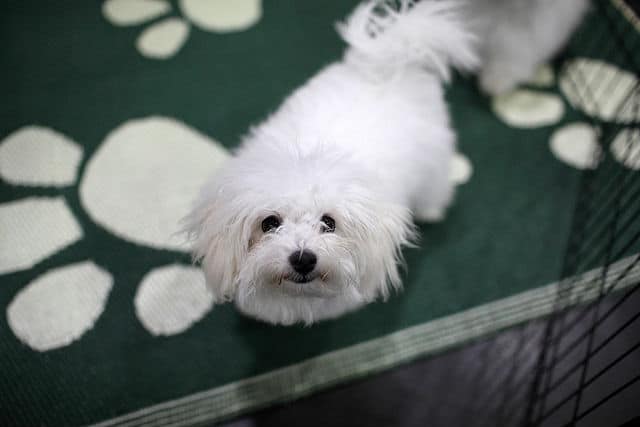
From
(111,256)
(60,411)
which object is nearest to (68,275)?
(111,256)

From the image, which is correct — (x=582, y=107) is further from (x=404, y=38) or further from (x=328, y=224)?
(x=328, y=224)

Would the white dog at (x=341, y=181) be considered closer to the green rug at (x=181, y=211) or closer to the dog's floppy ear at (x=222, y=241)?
the dog's floppy ear at (x=222, y=241)

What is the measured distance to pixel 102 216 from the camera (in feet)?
4.46

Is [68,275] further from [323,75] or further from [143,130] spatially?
[323,75]

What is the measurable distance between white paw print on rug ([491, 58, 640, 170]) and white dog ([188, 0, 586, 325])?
513 millimetres

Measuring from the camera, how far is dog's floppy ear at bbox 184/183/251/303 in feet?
2.79

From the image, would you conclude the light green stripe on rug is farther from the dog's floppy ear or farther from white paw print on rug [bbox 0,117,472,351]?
the dog's floppy ear

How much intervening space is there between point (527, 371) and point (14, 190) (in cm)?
157

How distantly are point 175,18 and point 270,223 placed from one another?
1.27 m

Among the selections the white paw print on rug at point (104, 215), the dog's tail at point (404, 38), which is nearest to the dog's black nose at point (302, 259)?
the white paw print on rug at point (104, 215)

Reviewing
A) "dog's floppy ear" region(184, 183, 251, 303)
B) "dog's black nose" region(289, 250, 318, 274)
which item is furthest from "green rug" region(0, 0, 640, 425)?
"dog's black nose" region(289, 250, 318, 274)

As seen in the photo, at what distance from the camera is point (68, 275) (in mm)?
1261

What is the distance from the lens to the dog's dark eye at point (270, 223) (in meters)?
0.89

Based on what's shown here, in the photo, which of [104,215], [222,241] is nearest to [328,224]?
[222,241]
